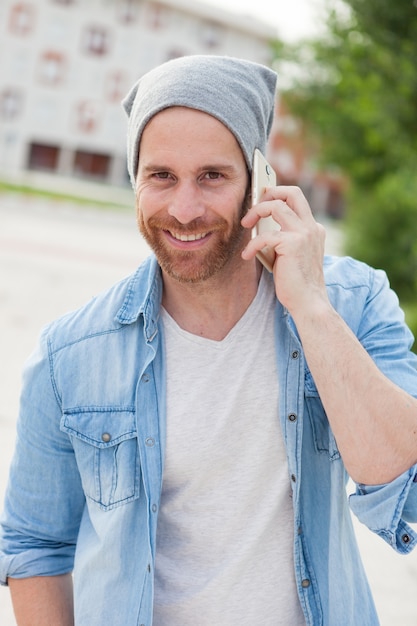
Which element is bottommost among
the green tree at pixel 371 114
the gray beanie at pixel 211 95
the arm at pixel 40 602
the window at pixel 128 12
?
the arm at pixel 40 602

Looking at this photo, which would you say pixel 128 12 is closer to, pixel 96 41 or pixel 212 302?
pixel 96 41

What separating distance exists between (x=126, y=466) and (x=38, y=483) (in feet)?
0.71

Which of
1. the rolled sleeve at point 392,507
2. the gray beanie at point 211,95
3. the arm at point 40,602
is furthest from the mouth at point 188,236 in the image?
the arm at point 40,602

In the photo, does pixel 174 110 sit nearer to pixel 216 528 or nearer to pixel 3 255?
pixel 216 528

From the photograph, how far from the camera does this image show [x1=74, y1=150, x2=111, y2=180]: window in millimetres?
Result: 47781

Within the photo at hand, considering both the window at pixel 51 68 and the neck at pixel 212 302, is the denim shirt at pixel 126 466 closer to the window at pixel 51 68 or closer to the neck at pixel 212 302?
the neck at pixel 212 302

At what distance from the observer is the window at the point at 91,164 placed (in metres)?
47.8

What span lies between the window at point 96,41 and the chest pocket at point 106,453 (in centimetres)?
4669

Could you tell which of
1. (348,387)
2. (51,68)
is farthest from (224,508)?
(51,68)

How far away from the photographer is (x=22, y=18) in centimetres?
4391

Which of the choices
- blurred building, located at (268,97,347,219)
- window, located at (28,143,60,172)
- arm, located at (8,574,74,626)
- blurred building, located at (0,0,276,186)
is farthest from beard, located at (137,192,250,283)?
window, located at (28,143,60,172)

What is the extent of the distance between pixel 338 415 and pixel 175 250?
0.55 metres

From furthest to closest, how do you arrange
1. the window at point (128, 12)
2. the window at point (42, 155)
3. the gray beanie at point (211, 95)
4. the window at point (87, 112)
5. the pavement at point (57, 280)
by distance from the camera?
the window at point (42, 155)
the window at point (87, 112)
the window at point (128, 12)
the pavement at point (57, 280)
the gray beanie at point (211, 95)

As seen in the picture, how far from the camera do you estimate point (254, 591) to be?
1836mm
